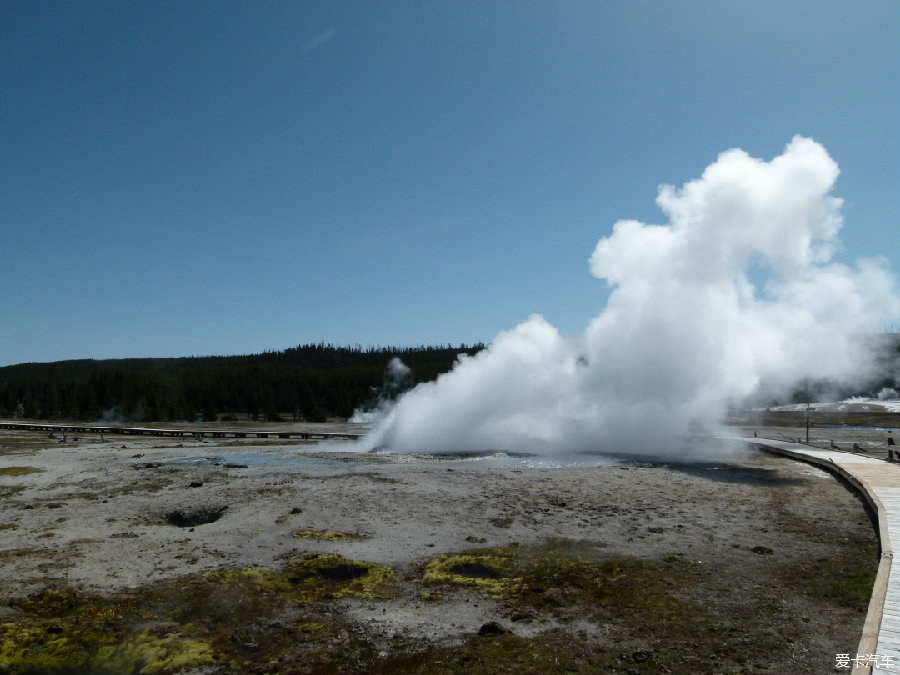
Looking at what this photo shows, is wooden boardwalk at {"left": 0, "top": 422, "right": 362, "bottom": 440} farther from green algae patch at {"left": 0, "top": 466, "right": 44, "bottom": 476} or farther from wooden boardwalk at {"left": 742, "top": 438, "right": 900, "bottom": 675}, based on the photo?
wooden boardwalk at {"left": 742, "top": 438, "right": 900, "bottom": 675}

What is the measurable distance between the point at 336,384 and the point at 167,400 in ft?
83.2

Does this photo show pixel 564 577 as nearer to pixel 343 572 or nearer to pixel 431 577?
pixel 431 577

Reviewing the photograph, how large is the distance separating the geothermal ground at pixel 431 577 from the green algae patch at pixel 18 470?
13.6 ft

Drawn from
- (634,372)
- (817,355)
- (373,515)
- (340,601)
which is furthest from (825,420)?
(340,601)

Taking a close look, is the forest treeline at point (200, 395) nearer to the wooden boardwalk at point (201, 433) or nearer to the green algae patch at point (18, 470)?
the wooden boardwalk at point (201, 433)

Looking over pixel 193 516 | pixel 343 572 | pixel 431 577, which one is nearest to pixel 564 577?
pixel 431 577

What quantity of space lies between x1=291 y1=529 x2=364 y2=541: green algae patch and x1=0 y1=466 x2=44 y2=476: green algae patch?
16.0 m

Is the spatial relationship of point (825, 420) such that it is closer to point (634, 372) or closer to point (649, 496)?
point (634, 372)

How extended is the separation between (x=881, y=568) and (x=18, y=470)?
27.7 metres

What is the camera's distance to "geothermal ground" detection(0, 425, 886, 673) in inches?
284

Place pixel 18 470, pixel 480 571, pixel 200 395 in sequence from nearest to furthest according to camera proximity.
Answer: pixel 480 571 < pixel 18 470 < pixel 200 395

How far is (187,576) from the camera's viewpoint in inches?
391

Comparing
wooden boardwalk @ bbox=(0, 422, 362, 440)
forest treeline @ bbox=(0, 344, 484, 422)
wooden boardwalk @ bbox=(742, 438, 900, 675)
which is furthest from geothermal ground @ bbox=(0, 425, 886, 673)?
forest treeline @ bbox=(0, 344, 484, 422)

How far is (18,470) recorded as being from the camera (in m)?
23.7
